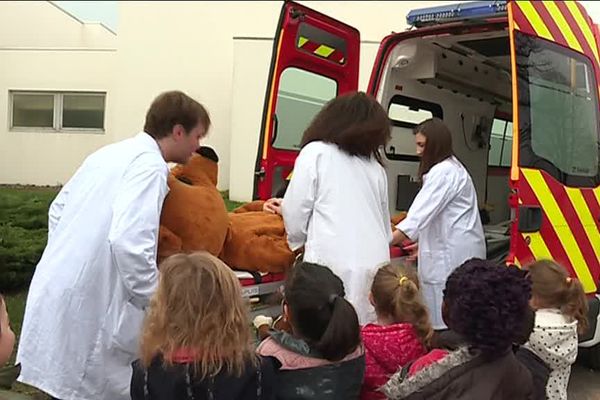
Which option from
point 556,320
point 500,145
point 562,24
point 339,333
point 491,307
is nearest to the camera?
point 491,307

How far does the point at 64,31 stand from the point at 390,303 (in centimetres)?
1892

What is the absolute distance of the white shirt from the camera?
2871 millimetres

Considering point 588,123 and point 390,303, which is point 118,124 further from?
point 390,303

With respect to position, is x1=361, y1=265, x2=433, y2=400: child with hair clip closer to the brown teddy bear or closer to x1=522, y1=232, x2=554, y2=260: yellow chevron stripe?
the brown teddy bear

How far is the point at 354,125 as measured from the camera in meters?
3.25

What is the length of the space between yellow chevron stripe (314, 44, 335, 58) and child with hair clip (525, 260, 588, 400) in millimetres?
2769

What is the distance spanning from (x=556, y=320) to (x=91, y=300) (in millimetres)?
1732

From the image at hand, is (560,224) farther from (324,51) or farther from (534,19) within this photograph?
(324,51)

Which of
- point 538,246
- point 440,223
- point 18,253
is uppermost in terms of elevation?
point 440,223

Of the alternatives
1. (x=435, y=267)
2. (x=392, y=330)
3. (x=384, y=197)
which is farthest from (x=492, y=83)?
(x=392, y=330)

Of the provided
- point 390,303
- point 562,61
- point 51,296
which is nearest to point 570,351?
point 390,303

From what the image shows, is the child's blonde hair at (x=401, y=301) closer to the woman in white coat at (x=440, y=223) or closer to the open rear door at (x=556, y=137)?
the woman in white coat at (x=440, y=223)

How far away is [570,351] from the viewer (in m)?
2.93

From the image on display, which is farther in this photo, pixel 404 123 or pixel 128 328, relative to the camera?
pixel 404 123
